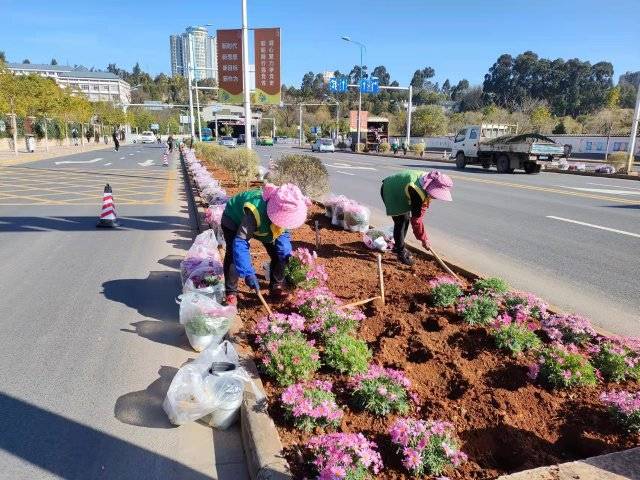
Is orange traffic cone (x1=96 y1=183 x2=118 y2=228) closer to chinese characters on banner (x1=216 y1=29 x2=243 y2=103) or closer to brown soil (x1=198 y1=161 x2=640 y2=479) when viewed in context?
brown soil (x1=198 y1=161 x2=640 y2=479)

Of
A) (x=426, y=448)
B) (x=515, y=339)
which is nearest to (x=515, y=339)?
(x=515, y=339)

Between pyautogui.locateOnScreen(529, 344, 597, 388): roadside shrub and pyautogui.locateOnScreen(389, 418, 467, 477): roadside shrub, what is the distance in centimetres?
97

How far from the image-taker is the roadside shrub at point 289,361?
2.94m

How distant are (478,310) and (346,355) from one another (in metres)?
1.28


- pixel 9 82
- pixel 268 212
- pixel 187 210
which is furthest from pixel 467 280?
pixel 9 82

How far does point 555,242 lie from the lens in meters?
7.27

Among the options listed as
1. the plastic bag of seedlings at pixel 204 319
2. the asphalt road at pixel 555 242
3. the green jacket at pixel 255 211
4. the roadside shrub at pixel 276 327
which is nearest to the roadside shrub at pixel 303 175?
the asphalt road at pixel 555 242

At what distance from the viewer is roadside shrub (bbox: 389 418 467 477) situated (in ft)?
7.16

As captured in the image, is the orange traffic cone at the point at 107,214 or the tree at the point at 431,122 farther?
the tree at the point at 431,122

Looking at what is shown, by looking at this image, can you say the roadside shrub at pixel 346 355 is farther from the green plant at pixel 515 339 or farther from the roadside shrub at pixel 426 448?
the green plant at pixel 515 339

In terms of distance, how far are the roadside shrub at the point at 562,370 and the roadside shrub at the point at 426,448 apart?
967mm

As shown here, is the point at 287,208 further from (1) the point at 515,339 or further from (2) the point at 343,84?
(2) the point at 343,84

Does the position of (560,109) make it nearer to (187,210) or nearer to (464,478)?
(187,210)

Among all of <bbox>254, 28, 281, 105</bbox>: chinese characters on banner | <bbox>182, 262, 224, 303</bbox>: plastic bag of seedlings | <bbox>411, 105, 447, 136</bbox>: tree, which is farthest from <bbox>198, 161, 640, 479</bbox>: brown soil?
<bbox>411, 105, 447, 136</bbox>: tree
